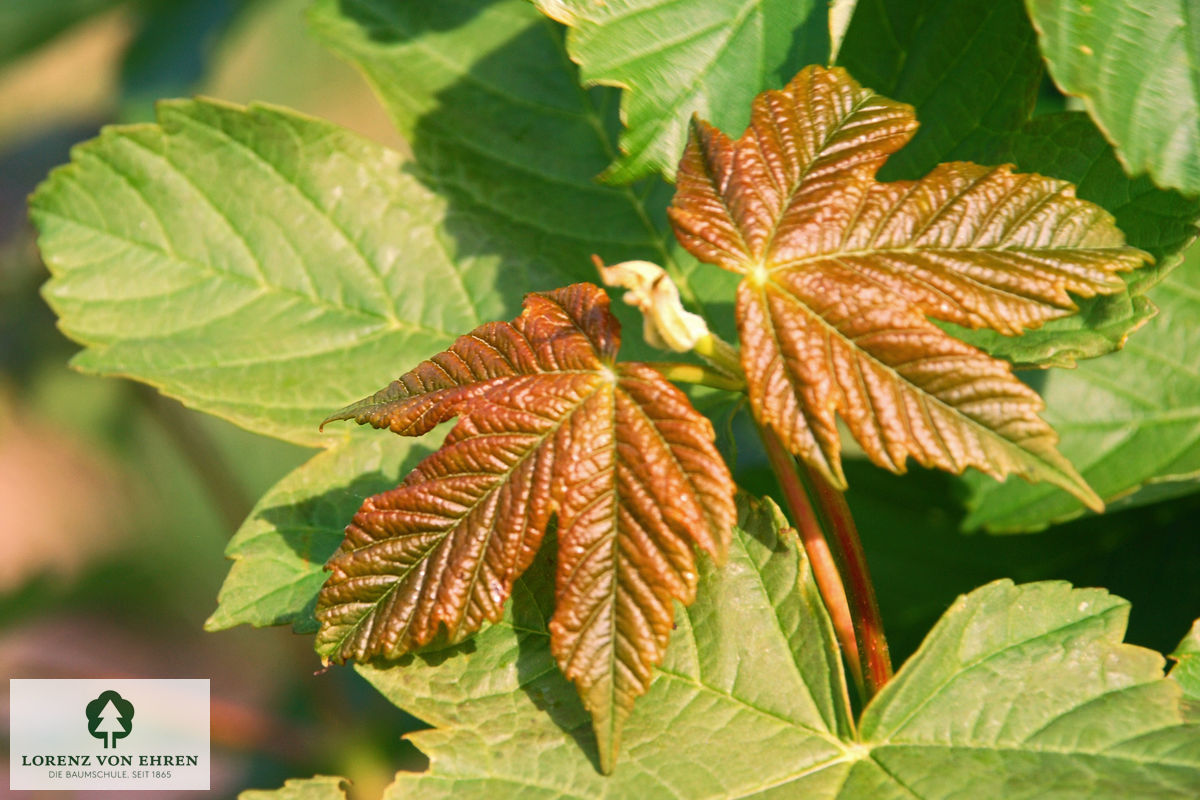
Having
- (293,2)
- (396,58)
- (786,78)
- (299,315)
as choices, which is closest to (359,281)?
(299,315)

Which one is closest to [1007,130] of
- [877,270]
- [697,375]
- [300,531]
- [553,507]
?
[877,270]

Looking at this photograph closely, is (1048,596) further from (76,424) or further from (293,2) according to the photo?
(293,2)

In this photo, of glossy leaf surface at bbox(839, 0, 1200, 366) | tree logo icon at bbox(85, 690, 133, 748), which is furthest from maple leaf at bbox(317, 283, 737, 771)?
tree logo icon at bbox(85, 690, 133, 748)

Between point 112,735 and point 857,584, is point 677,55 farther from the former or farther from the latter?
point 112,735

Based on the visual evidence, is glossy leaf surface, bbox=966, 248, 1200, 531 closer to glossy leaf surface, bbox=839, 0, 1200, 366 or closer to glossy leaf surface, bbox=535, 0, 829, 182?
glossy leaf surface, bbox=839, 0, 1200, 366

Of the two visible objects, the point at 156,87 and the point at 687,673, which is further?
the point at 156,87

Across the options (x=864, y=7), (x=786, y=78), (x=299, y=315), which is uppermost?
(x=864, y=7)
